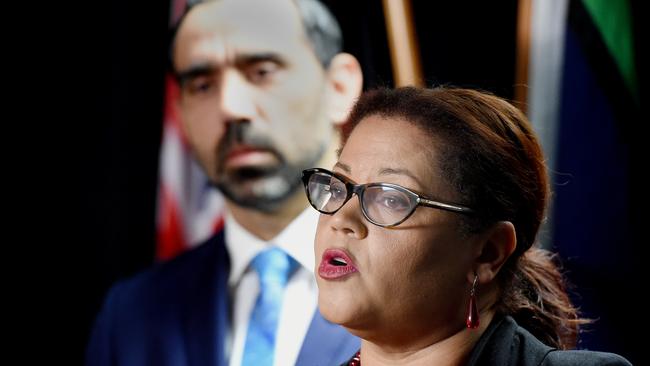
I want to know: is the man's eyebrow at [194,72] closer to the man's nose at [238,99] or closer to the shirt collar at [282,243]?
the man's nose at [238,99]

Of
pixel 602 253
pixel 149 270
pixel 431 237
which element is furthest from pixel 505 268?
pixel 149 270

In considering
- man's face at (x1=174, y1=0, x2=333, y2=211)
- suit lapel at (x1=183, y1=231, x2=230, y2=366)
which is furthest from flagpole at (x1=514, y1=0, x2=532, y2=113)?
suit lapel at (x1=183, y1=231, x2=230, y2=366)

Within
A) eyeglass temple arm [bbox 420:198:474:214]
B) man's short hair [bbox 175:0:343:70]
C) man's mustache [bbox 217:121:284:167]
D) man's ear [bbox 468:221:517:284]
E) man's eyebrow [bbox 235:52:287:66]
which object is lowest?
A: man's ear [bbox 468:221:517:284]

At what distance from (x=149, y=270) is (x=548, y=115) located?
1.27m

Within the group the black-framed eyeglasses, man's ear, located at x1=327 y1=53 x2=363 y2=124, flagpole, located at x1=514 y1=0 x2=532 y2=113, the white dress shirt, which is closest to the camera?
the black-framed eyeglasses

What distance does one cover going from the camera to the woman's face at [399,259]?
1482 millimetres

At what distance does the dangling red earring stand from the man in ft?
1.89

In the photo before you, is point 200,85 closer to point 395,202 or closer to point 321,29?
point 321,29

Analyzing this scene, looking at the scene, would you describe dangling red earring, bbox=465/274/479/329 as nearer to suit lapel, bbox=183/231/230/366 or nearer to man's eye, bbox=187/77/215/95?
suit lapel, bbox=183/231/230/366

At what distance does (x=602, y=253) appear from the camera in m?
2.25

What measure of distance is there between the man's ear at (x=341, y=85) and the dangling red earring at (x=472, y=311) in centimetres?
72

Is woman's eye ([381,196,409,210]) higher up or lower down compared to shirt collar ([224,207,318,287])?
higher up

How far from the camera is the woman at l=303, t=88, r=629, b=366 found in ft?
4.88

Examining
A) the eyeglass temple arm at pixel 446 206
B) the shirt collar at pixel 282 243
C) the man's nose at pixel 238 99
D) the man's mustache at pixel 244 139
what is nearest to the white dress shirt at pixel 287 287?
the shirt collar at pixel 282 243
